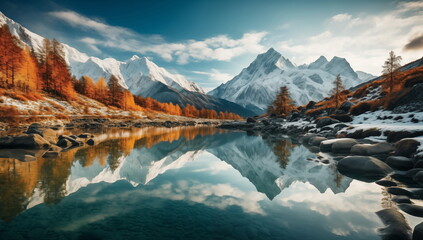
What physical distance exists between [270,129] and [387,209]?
177 feet

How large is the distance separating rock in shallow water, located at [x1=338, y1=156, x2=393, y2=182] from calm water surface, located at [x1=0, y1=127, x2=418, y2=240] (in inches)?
41.4

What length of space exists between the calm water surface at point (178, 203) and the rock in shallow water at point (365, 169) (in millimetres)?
1051

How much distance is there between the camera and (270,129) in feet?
202

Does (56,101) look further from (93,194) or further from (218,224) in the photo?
(218,224)

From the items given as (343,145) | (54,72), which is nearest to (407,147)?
(343,145)

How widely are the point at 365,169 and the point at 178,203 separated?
Result: 13.8 metres

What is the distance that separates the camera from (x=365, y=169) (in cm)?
1458

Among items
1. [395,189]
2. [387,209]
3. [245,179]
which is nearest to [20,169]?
[245,179]

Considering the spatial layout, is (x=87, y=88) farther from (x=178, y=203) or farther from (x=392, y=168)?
(x=392, y=168)

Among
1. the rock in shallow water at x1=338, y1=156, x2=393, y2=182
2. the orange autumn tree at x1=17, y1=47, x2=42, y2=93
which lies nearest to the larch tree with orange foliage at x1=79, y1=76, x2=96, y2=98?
the orange autumn tree at x1=17, y1=47, x2=42, y2=93

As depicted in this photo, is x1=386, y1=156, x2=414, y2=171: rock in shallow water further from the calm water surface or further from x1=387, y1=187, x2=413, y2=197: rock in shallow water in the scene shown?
x1=387, y1=187, x2=413, y2=197: rock in shallow water

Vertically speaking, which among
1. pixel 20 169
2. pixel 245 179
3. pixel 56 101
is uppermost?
pixel 56 101

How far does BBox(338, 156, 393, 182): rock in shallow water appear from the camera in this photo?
552 inches

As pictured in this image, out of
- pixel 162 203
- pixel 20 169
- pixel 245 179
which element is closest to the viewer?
pixel 162 203
